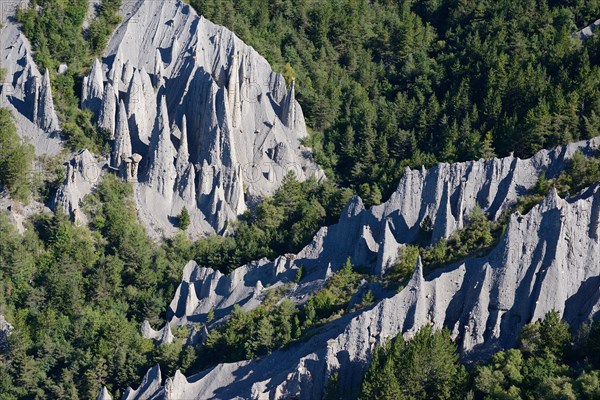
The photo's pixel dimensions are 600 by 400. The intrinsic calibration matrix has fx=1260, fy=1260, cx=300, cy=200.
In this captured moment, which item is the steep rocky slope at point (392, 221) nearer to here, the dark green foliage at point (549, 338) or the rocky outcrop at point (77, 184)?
the rocky outcrop at point (77, 184)

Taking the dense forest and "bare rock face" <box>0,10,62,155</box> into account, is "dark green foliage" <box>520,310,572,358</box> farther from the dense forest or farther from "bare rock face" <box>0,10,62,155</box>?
"bare rock face" <box>0,10,62,155</box>

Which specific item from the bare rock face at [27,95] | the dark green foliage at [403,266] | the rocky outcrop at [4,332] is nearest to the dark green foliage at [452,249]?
the dark green foliage at [403,266]

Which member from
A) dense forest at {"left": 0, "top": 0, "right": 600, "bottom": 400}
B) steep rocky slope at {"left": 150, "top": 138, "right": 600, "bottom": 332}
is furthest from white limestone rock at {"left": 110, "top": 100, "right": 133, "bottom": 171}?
steep rocky slope at {"left": 150, "top": 138, "right": 600, "bottom": 332}

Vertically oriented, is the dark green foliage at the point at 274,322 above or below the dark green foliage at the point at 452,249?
below

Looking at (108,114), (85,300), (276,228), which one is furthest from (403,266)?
(108,114)

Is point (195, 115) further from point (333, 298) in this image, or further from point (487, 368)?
point (487, 368)
